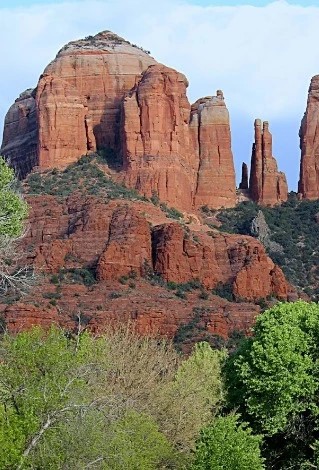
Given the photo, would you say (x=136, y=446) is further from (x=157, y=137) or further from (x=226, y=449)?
(x=157, y=137)

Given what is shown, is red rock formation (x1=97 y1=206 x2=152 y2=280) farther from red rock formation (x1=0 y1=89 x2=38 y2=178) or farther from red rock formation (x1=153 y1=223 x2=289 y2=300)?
red rock formation (x1=0 y1=89 x2=38 y2=178)

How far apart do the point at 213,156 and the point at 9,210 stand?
343 feet

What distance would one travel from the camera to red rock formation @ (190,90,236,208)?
13975cm

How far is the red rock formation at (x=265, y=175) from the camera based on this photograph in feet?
474

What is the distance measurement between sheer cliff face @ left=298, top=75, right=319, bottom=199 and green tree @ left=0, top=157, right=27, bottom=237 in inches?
4268

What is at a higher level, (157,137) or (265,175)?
(157,137)

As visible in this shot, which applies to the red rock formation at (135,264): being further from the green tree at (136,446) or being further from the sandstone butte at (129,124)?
the green tree at (136,446)

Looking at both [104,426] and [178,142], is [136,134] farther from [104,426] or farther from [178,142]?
[104,426]

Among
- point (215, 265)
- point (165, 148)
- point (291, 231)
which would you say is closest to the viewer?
point (215, 265)

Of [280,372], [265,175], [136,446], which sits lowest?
[136,446]

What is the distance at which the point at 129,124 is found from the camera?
A: 13188 centimetres

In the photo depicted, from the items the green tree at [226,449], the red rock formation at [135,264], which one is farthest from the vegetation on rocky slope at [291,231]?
the green tree at [226,449]

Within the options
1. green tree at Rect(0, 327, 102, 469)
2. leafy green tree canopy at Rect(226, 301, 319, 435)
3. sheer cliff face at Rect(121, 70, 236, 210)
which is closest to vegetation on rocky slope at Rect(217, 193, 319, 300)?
sheer cliff face at Rect(121, 70, 236, 210)

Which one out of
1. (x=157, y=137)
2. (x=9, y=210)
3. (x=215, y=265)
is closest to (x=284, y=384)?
(x=9, y=210)
